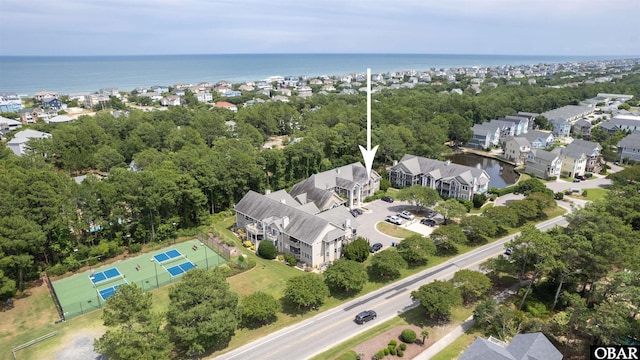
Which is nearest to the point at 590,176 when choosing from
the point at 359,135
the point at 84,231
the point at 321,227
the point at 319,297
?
the point at 359,135

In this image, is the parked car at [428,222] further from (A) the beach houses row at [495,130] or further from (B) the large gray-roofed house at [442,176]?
(A) the beach houses row at [495,130]

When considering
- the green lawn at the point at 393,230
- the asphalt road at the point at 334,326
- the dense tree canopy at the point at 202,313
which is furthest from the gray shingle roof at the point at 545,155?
the dense tree canopy at the point at 202,313

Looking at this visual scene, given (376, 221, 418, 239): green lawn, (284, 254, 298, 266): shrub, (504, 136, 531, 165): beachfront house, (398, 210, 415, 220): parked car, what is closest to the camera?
(284, 254, 298, 266): shrub

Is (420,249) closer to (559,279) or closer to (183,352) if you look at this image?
(559,279)

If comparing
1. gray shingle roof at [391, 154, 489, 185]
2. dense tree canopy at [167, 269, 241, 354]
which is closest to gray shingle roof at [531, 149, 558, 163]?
gray shingle roof at [391, 154, 489, 185]

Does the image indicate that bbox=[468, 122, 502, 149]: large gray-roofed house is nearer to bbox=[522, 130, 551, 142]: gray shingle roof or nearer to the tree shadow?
bbox=[522, 130, 551, 142]: gray shingle roof

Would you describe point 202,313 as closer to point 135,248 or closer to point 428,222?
point 135,248

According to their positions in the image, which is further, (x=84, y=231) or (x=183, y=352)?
(x=84, y=231)
